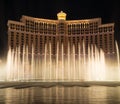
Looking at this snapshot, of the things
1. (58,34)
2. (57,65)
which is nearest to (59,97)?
(57,65)

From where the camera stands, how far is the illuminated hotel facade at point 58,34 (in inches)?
3100

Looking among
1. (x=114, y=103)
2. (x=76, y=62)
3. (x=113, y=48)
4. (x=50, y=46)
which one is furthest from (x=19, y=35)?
(x=114, y=103)

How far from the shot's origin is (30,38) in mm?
80000

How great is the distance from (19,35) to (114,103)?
68.1 m

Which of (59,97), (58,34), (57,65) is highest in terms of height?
(58,34)

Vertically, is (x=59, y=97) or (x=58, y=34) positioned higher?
(x=58, y=34)

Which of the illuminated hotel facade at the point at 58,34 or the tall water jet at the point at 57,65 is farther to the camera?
the illuminated hotel facade at the point at 58,34

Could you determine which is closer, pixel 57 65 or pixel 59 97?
pixel 59 97

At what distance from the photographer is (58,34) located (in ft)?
283

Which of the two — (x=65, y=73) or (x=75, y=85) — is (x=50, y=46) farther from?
(x=75, y=85)

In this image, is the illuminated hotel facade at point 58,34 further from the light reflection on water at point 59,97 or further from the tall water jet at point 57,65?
the light reflection on water at point 59,97

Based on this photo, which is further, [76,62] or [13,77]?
[76,62]

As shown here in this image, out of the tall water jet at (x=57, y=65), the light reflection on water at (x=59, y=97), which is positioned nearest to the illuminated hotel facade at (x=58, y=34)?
the tall water jet at (x=57, y=65)

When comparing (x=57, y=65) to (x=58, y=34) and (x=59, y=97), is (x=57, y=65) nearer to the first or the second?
(x=58, y=34)
